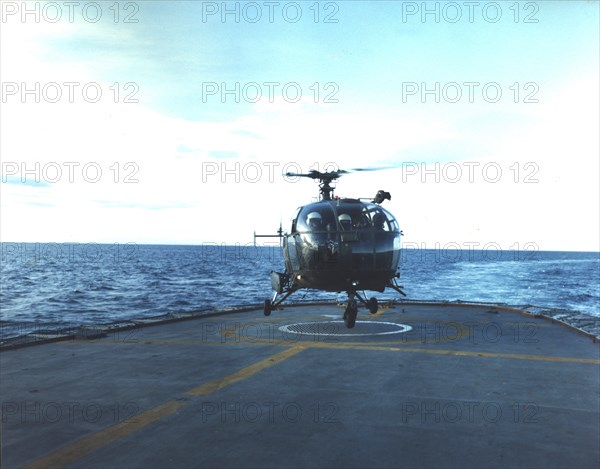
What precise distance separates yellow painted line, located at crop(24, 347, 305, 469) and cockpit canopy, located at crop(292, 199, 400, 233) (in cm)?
506

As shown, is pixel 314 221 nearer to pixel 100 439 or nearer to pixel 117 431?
pixel 117 431

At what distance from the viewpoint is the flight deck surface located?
8.66 m

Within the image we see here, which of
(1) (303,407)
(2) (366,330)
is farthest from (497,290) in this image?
(1) (303,407)

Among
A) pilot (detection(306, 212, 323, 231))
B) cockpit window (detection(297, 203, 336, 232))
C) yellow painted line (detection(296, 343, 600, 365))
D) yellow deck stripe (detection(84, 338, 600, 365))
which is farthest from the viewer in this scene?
yellow deck stripe (detection(84, 338, 600, 365))

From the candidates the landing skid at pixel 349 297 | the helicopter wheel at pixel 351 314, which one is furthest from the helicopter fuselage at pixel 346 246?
the helicopter wheel at pixel 351 314

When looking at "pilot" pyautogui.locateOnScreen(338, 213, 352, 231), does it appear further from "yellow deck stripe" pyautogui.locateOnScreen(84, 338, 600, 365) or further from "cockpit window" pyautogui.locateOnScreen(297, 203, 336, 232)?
"yellow deck stripe" pyautogui.locateOnScreen(84, 338, 600, 365)

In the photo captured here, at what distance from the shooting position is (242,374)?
47.5 feet

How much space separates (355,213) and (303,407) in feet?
20.4

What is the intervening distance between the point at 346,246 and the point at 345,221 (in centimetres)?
84

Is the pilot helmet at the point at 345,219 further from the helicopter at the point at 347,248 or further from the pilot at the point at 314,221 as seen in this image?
the pilot at the point at 314,221

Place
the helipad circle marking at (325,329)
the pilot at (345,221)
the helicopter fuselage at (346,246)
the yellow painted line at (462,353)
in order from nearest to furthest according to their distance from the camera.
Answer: the helicopter fuselage at (346,246) < the pilot at (345,221) < the yellow painted line at (462,353) < the helipad circle marking at (325,329)

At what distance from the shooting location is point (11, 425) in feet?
33.2

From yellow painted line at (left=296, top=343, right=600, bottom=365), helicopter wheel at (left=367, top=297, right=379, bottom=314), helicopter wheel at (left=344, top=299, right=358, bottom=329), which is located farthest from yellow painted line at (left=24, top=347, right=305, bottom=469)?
yellow painted line at (left=296, top=343, right=600, bottom=365)

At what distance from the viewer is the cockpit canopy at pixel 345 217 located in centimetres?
1487
